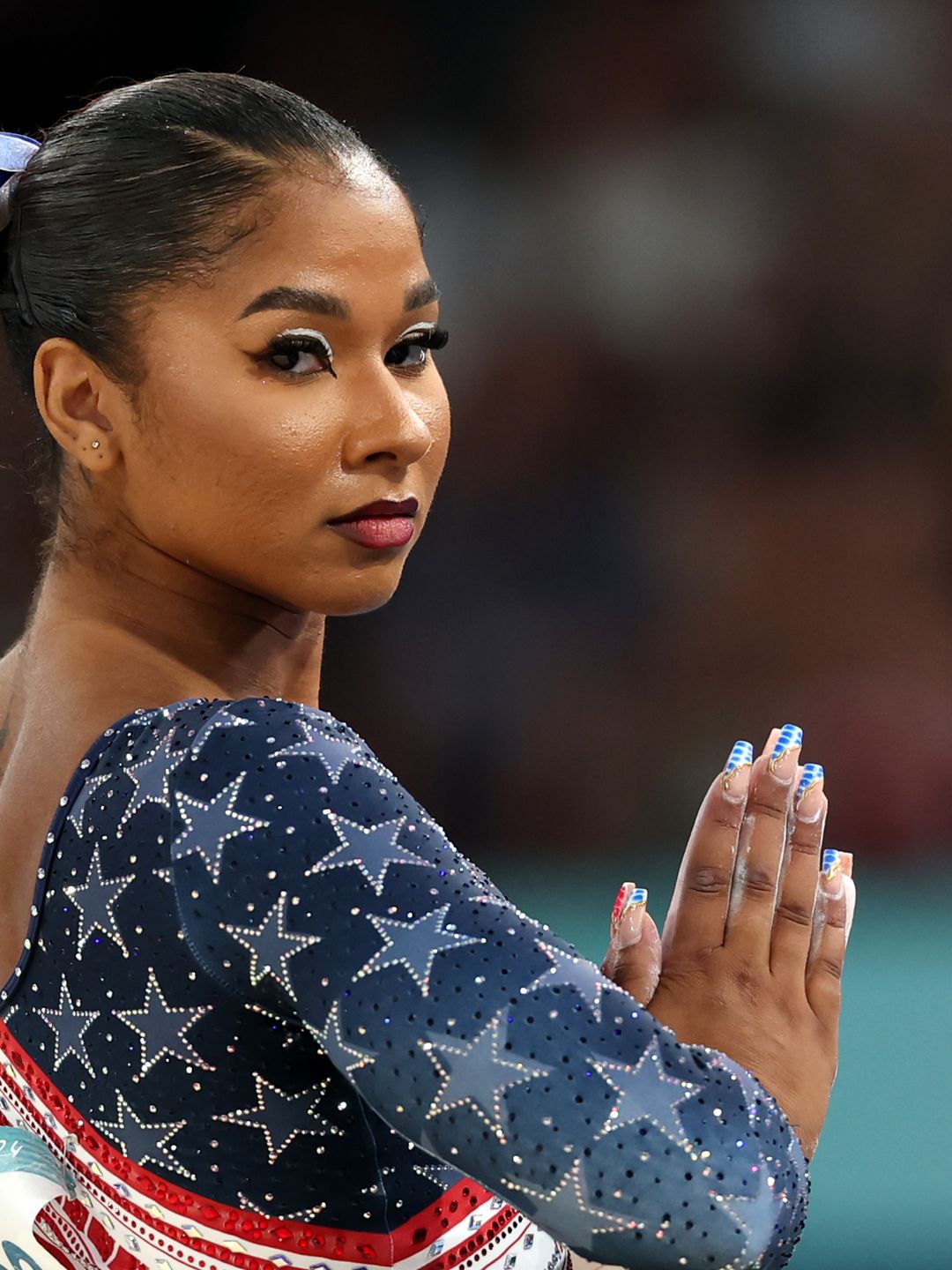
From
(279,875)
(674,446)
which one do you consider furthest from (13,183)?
(674,446)

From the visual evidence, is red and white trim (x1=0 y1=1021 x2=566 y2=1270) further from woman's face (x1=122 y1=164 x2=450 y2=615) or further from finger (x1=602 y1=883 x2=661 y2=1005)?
woman's face (x1=122 y1=164 x2=450 y2=615)

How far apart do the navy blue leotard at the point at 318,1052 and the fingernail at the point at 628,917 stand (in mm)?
164

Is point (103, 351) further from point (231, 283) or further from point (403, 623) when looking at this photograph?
point (403, 623)

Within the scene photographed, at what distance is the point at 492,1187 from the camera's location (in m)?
0.75

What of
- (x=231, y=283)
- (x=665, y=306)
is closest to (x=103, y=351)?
(x=231, y=283)

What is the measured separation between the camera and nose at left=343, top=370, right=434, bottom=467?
2.94ft

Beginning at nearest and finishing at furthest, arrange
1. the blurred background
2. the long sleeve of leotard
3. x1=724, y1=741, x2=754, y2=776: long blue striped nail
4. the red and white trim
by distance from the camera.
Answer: the long sleeve of leotard, the red and white trim, x1=724, y1=741, x2=754, y2=776: long blue striped nail, the blurred background

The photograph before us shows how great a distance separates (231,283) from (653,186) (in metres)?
2.44

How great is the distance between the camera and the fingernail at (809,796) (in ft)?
3.16

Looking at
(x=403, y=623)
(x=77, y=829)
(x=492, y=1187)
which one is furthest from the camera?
(x=403, y=623)

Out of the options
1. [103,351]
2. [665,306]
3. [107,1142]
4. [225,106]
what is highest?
[665,306]

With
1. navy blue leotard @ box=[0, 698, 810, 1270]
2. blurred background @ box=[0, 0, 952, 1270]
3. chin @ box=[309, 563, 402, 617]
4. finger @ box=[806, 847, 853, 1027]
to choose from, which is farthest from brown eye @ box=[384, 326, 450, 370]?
blurred background @ box=[0, 0, 952, 1270]

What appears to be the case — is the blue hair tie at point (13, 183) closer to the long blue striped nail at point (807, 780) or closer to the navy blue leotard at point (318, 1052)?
the navy blue leotard at point (318, 1052)

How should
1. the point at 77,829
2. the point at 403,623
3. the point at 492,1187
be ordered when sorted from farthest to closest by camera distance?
the point at 403,623 → the point at 77,829 → the point at 492,1187
